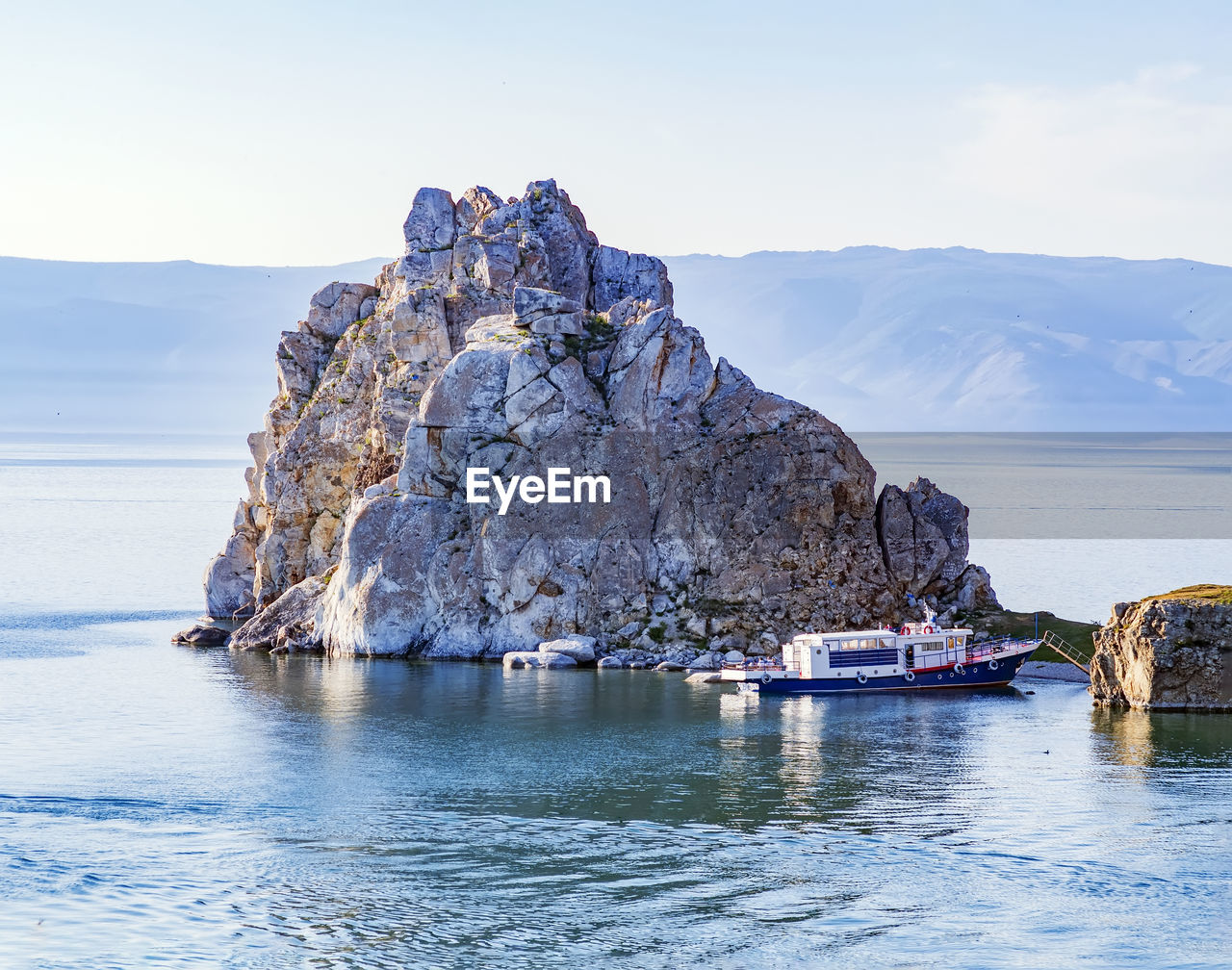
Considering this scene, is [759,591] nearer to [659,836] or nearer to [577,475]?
[577,475]

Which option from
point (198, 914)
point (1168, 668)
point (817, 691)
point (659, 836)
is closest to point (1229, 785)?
point (1168, 668)

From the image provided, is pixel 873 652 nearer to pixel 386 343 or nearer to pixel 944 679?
pixel 944 679

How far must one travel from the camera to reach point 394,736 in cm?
8562

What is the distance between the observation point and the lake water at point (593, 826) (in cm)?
5034

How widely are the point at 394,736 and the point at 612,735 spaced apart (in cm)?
1167

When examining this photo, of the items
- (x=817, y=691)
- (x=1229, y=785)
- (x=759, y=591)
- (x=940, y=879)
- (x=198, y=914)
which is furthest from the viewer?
(x=759, y=591)

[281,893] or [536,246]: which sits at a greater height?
[536,246]

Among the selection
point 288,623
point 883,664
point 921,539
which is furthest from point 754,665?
point 288,623

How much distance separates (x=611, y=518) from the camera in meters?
118

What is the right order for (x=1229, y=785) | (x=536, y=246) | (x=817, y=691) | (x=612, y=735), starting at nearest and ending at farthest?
(x=1229, y=785)
(x=612, y=735)
(x=817, y=691)
(x=536, y=246)

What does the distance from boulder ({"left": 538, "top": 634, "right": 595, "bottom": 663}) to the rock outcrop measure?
37.5 m

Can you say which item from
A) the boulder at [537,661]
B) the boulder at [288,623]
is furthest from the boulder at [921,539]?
the boulder at [288,623]

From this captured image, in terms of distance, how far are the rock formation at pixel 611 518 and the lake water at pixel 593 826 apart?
1060cm

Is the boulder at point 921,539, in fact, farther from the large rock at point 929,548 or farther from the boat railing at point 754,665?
the boat railing at point 754,665
